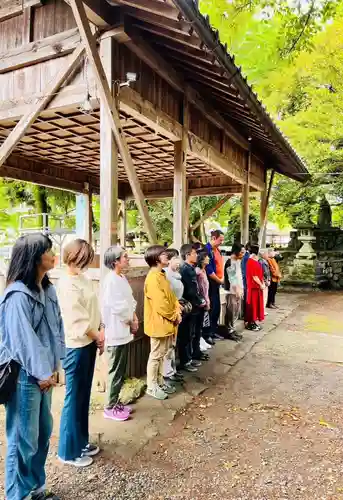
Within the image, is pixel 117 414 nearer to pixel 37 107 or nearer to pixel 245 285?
pixel 37 107

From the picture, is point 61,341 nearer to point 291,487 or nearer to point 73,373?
point 73,373

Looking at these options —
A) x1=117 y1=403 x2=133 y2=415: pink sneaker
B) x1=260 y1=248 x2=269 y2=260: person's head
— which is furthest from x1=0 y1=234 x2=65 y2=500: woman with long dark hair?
x1=260 y1=248 x2=269 y2=260: person's head

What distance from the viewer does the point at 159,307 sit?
391cm

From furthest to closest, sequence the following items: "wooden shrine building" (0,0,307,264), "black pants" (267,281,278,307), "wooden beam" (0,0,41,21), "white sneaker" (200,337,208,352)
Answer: "black pants" (267,281,278,307), "white sneaker" (200,337,208,352), "wooden beam" (0,0,41,21), "wooden shrine building" (0,0,307,264)

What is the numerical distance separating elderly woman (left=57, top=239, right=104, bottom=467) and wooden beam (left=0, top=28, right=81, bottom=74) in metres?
2.39

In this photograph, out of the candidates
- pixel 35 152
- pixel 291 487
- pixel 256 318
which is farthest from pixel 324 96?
pixel 291 487

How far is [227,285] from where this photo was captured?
662cm

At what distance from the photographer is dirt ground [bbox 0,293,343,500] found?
2576 millimetres

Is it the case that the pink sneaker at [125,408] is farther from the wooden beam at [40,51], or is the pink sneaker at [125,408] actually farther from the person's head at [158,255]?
the wooden beam at [40,51]

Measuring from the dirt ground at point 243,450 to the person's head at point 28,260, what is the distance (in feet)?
4.88

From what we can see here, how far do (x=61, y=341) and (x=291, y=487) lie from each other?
1.90 metres

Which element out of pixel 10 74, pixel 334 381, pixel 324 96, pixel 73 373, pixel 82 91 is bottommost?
pixel 334 381

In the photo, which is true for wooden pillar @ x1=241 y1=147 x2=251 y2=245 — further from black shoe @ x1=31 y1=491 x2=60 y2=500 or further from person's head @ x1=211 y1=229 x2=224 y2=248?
black shoe @ x1=31 y1=491 x2=60 y2=500

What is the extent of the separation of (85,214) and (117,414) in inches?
284
